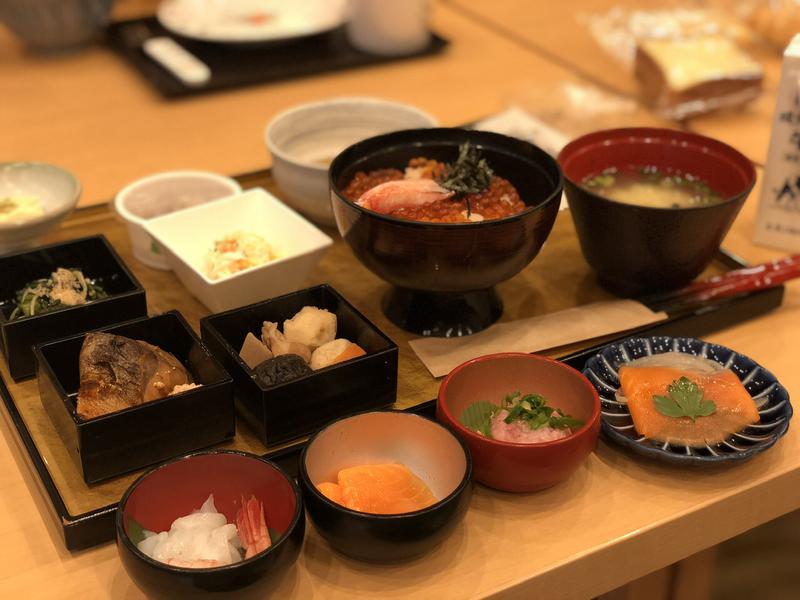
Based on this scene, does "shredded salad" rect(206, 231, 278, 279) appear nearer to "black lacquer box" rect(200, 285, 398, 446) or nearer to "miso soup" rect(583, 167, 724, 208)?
"black lacquer box" rect(200, 285, 398, 446)

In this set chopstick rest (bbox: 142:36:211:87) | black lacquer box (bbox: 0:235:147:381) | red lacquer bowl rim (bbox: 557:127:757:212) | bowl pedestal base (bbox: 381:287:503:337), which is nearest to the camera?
black lacquer box (bbox: 0:235:147:381)

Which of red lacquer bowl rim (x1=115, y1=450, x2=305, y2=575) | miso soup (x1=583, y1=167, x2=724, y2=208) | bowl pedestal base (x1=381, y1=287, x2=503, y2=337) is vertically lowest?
bowl pedestal base (x1=381, y1=287, x2=503, y2=337)

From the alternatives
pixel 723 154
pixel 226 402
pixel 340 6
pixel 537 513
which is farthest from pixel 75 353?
pixel 340 6

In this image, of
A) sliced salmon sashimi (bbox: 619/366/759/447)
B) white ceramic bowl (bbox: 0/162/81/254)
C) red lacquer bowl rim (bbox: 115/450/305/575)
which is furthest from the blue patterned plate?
white ceramic bowl (bbox: 0/162/81/254)

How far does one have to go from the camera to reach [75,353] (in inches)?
47.7

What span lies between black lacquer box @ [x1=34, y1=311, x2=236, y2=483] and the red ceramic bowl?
0.25m

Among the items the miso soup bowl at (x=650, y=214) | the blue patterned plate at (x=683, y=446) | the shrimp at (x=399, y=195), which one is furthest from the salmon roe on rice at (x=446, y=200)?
the blue patterned plate at (x=683, y=446)

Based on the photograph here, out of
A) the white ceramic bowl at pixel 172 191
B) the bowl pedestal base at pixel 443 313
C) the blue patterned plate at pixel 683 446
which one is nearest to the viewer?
the blue patterned plate at pixel 683 446

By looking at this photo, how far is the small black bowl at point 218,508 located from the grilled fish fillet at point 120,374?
123 millimetres

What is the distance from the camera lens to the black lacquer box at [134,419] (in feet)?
3.54

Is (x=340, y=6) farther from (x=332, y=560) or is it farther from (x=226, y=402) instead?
(x=332, y=560)

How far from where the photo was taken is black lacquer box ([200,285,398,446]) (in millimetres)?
1145

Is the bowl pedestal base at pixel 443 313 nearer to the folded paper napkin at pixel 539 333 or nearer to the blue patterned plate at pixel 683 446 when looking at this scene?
the folded paper napkin at pixel 539 333

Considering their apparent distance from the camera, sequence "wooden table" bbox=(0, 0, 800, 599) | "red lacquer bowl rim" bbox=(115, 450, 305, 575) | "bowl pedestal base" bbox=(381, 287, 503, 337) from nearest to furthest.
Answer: "red lacquer bowl rim" bbox=(115, 450, 305, 575) → "wooden table" bbox=(0, 0, 800, 599) → "bowl pedestal base" bbox=(381, 287, 503, 337)
